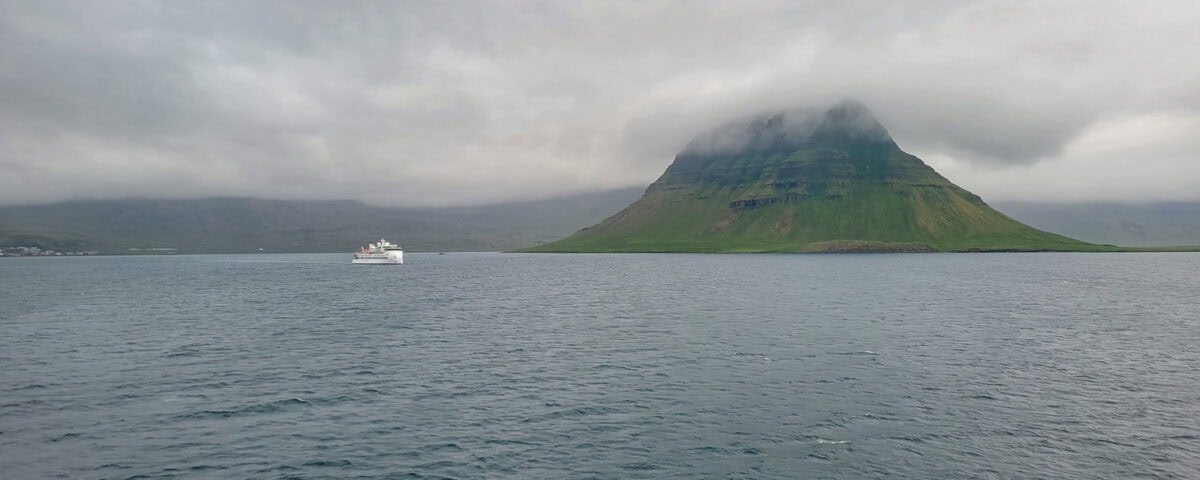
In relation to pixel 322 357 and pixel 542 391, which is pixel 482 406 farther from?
pixel 322 357

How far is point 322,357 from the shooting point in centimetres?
6850

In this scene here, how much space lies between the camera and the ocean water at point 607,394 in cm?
3672

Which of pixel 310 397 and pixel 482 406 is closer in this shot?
pixel 482 406

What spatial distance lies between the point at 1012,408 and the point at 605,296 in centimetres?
9622

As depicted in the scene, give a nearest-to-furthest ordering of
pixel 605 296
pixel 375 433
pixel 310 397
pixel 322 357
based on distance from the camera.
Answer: pixel 375 433, pixel 310 397, pixel 322 357, pixel 605 296

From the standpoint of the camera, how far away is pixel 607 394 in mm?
51531

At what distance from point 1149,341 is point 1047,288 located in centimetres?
8663

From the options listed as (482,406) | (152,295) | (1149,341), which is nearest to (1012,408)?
(482,406)

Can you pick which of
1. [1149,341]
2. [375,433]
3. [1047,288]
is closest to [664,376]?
[375,433]

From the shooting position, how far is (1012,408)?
46.8 metres

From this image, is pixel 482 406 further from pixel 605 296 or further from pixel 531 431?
pixel 605 296

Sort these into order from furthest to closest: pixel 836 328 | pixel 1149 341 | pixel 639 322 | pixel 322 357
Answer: pixel 639 322
pixel 836 328
pixel 1149 341
pixel 322 357

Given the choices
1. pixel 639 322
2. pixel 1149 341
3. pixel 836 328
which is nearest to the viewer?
pixel 1149 341

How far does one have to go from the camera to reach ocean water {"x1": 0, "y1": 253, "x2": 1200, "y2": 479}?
1446 inches
